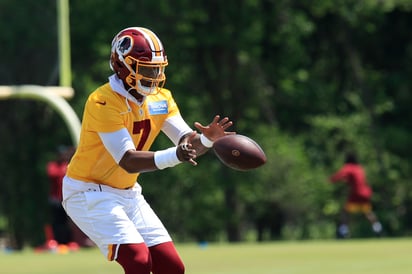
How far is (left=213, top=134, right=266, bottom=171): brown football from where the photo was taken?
7385mm

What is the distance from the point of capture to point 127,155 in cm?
735

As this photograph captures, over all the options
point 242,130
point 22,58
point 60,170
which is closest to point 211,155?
point 242,130

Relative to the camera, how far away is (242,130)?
1080 inches

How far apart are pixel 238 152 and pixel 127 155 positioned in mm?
675

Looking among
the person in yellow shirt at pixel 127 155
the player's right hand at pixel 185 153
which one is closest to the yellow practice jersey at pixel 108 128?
the person in yellow shirt at pixel 127 155

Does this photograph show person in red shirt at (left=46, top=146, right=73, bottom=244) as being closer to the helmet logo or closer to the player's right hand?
the helmet logo

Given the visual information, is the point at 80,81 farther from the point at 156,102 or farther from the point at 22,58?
the point at 156,102

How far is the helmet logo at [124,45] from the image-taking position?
24.9 ft

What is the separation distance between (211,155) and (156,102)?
19324 millimetres

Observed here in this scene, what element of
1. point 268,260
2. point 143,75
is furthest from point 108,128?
point 268,260

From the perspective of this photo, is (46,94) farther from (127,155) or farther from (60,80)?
(127,155)

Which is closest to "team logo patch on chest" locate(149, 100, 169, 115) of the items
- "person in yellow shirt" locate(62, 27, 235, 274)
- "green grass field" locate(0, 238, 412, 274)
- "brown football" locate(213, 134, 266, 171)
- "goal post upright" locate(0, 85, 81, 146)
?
"person in yellow shirt" locate(62, 27, 235, 274)

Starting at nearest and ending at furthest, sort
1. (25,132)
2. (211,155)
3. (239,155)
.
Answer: (239,155)
(211,155)
(25,132)

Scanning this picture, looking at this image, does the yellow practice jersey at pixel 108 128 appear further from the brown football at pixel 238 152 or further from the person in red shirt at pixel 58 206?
the person in red shirt at pixel 58 206
